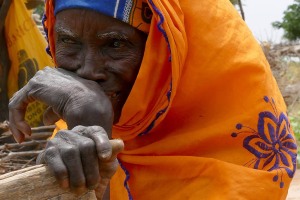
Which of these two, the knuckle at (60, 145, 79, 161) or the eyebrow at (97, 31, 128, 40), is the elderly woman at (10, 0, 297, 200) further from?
the knuckle at (60, 145, 79, 161)

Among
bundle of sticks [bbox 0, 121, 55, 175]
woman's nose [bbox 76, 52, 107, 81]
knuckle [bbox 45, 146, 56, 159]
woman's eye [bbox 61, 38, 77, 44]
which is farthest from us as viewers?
bundle of sticks [bbox 0, 121, 55, 175]

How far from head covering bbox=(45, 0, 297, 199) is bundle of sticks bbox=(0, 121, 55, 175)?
194 centimetres

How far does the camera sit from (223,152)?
203 cm

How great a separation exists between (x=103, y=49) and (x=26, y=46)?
110 inches

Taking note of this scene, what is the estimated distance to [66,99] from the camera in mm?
1717

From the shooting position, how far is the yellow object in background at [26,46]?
4.54m

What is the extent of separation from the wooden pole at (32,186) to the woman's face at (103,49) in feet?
2.25

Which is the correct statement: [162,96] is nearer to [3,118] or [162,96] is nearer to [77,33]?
[77,33]

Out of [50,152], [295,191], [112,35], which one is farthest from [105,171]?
[295,191]

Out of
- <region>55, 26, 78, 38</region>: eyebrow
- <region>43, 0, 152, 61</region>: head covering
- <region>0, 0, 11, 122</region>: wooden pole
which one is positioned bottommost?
<region>0, 0, 11, 122</region>: wooden pole

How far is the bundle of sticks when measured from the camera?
3.89 m

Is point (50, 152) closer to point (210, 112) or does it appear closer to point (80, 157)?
point (80, 157)

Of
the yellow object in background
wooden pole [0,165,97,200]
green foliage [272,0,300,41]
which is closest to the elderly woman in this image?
wooden pole [0,165,97,200]

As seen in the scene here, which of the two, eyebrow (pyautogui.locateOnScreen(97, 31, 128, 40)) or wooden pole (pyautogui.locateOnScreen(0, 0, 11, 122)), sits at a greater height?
eyebrow (pyautogui.locateOnScreen(97, 31, 128, 40))
